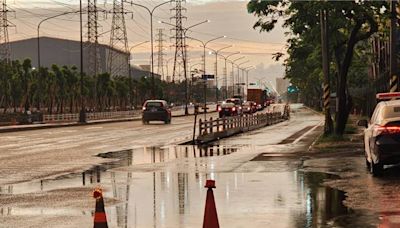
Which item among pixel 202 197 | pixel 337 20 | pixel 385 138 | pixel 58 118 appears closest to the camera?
pixel 202 197

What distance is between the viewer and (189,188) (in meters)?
14.8

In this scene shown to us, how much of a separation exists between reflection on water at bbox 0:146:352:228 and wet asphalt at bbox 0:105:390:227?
0.02 metres

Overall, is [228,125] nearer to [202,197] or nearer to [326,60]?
[326,60]

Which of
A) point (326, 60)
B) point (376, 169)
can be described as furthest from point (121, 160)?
point (326, 60)

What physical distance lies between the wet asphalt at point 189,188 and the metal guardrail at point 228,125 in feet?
21.6

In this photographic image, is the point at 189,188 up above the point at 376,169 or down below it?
below

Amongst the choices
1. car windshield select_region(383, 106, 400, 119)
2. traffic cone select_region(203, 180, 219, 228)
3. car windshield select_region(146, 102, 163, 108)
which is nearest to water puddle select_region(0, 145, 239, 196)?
car windshield select_region(383, 106, 400, 119)

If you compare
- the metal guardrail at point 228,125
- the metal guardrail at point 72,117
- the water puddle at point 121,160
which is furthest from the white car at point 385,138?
the metal guardrail at point 72,117

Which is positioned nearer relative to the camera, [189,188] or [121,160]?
[189,188]

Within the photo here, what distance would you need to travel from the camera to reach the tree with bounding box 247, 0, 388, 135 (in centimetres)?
2780

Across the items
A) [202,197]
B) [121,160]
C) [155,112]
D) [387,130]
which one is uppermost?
[387,130]

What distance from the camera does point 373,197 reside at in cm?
1283

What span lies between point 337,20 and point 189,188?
711 inches

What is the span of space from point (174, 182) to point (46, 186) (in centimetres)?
270
